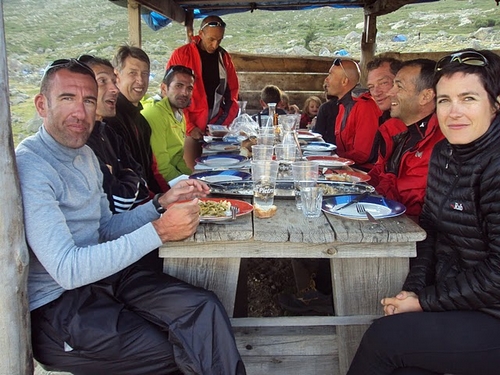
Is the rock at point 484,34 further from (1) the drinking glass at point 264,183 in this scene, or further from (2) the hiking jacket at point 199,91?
(1) the drinking glass at point 264,183

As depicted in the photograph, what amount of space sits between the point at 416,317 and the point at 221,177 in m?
1.28

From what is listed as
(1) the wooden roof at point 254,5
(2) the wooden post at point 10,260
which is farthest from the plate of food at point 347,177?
(1) the wooden roof at point 254,5

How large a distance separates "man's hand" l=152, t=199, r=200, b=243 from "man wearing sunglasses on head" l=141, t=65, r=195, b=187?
2.11 metres

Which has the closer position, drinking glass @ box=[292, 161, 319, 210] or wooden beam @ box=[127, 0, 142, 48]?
drinking glass @ box=[292, 161, 319, 210]

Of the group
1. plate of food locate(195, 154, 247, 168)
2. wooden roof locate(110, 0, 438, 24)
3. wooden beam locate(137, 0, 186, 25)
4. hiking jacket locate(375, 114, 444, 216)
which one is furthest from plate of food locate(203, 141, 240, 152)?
wooden roof locate(110, 0, 438, 24)

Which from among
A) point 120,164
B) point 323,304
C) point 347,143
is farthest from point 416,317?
point 347,143

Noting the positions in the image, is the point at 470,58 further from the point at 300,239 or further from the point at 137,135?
the point at 137,135

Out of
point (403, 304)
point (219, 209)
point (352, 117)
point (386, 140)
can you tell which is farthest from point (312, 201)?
point (352, 117)

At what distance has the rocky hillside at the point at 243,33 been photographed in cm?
1759

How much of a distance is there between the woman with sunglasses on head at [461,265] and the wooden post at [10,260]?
1185 millimetres

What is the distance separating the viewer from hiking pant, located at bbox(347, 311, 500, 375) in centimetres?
163

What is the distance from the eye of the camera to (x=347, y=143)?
428 cm

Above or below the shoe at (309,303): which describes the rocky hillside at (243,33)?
above

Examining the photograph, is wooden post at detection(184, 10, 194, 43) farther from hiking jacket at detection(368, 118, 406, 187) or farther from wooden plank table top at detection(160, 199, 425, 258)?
wooden plank table top at detection(160, 199, 425, 258)
